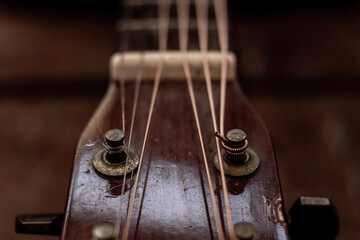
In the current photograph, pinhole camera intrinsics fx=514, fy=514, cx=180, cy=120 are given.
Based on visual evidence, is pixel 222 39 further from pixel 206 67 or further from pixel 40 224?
pixel 40 224

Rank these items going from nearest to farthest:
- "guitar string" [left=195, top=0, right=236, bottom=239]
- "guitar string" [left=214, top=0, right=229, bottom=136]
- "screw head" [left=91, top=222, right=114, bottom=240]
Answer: "screw head" [left=91, top=222, right=114, bottom=240], "guitar string" [left=195, top=0, right=236, bottom=239], "guitar string" [left=214, top=0, right=229, bottom=136]

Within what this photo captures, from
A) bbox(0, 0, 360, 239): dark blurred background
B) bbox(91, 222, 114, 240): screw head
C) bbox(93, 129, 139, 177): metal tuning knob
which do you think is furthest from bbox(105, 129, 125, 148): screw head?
bbox(0, 0, 360, 239): dark blurred background

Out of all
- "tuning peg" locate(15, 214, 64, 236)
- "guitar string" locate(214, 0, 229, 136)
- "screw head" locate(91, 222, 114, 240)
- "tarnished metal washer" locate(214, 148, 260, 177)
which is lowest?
"tuning peg" locate(15, 214, 64, 236)

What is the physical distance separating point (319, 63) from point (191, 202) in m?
1.20

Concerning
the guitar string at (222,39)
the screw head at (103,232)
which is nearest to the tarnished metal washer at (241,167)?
the guitar string at (222,39)

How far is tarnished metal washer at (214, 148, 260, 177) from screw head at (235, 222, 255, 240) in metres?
0.12

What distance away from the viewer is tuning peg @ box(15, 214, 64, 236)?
36.5 inches

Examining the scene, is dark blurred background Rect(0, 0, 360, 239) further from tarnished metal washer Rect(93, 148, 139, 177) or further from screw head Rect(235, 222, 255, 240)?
screw head Rect(235, 222, 255, 240)

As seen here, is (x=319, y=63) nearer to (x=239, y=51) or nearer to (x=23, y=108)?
(x=239, y=51)

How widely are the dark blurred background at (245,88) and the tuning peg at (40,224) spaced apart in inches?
21.0

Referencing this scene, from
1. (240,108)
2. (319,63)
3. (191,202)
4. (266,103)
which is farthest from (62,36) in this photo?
(191,202)

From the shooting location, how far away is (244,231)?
30.8 inches

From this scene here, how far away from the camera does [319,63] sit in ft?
6.21

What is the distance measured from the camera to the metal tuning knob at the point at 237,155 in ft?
2.85
